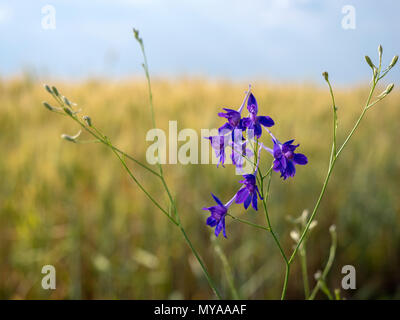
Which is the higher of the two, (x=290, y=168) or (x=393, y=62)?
(x=393, y=62)

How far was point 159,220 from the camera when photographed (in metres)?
1.60

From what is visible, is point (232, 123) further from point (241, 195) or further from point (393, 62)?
point (393, 62)

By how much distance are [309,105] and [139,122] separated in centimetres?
123

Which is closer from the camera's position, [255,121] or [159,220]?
[255,121]

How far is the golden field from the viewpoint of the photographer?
1.55 metres

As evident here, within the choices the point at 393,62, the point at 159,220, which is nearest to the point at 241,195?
the point at 393,62

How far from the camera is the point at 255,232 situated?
1.72m

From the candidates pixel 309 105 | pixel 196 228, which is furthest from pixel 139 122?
pixel 309 105

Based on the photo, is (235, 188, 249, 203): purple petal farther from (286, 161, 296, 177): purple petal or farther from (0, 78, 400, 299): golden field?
(0, 78, 400, 299): golden field

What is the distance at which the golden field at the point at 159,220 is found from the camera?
155 centimetres

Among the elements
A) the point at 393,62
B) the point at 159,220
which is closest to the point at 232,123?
the point at 393,62

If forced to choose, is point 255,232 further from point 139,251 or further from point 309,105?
point 309,105

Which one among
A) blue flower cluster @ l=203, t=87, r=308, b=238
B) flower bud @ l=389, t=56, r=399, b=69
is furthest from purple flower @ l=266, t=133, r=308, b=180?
flower bud @ l=389, t=56, r=399, b=69

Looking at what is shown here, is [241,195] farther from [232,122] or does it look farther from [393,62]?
[393,62]
